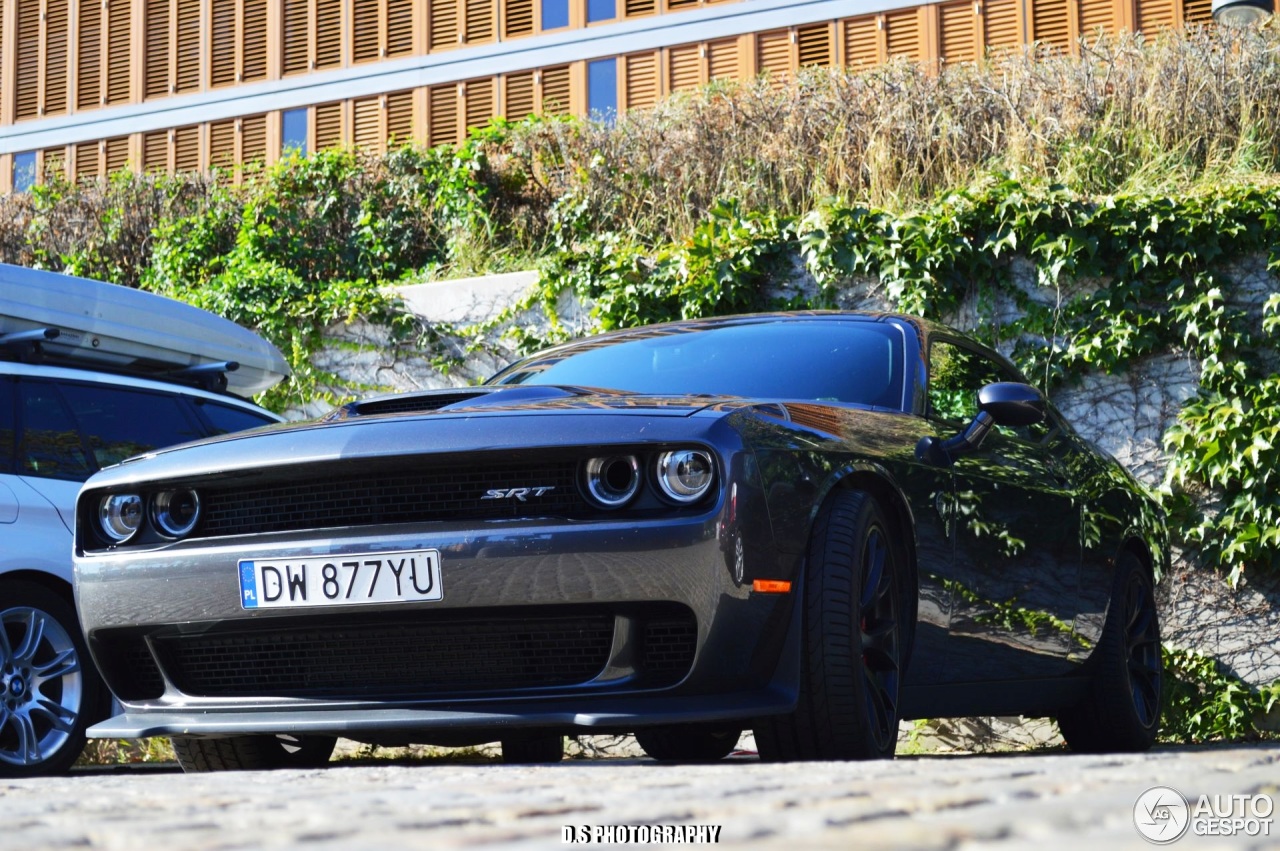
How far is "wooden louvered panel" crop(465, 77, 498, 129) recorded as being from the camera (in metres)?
27.7

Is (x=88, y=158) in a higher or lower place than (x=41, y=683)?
lower

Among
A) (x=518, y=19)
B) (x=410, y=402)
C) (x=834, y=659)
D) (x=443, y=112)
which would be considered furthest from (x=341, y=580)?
(x=443, y=112)

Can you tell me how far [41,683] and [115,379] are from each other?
1329 mm

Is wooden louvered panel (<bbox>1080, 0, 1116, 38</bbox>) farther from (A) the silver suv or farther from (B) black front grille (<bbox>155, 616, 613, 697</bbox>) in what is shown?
(B) black front grille (<bbox>155, 616, 613, 697</bbox>)

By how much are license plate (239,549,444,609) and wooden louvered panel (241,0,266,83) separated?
2740cm

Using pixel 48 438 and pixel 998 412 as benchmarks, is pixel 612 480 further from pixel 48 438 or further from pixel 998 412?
pixel 48 438

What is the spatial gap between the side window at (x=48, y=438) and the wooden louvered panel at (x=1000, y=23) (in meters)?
20.8

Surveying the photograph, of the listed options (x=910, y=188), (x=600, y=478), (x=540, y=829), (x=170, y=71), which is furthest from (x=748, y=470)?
(x=170, y=71)

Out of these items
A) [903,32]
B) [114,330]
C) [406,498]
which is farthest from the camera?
[903,32]

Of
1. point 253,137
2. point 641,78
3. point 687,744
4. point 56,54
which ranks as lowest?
point 253,137

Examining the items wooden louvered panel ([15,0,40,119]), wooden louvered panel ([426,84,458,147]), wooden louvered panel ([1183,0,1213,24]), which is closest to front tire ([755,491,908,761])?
wooden louvered panel ([1183,0,1213,24])

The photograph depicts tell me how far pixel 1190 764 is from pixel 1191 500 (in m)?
6.65

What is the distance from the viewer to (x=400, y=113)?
93.4 feet

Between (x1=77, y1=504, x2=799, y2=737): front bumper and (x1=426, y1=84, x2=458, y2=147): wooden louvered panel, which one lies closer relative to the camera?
(x1=77, y1=504, x2=799, y2=737): front bumper
